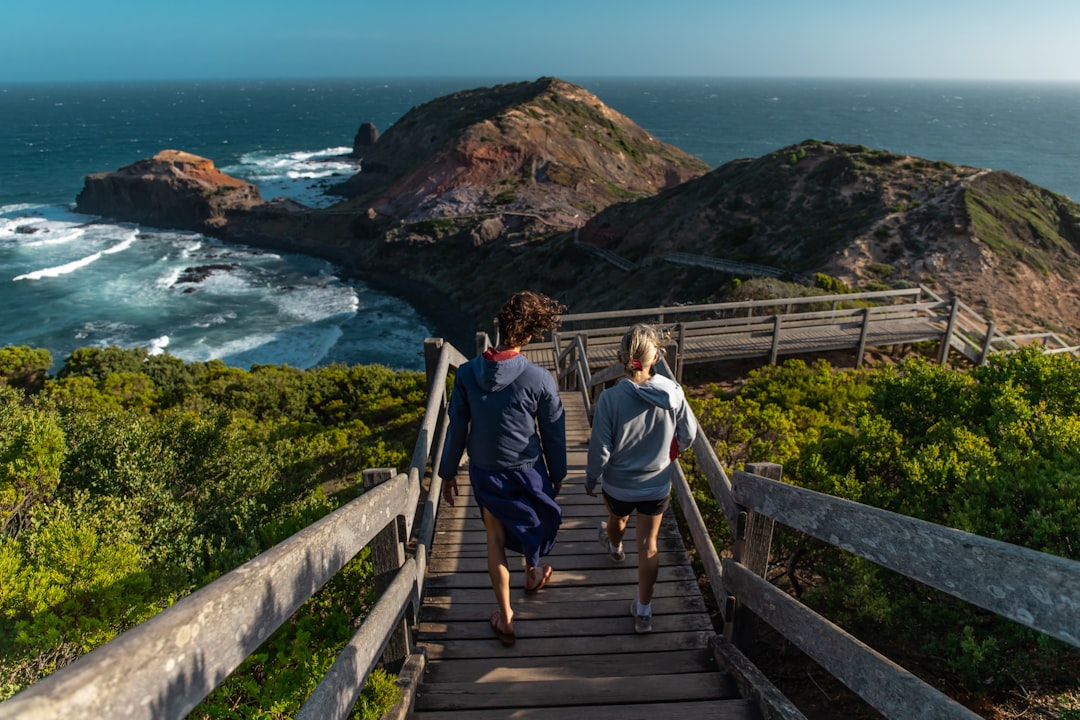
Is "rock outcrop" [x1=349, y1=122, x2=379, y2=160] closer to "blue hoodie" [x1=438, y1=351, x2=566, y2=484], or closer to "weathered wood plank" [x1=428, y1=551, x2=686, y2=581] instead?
"weathered wood plank" [x1=428, y1=551, x2=686, y2=581]

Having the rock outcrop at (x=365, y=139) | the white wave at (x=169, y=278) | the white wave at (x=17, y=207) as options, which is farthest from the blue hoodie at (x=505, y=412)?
the rock outcrop at (x=365, y=139)

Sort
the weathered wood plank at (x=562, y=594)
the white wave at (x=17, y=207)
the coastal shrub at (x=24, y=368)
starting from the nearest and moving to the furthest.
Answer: the weathered wood plank at (x=562, y=594), the coastal shrub at (x=24, y=368), the white wave at (x=17, y=207)

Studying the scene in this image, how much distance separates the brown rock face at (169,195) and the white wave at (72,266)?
24.6ft

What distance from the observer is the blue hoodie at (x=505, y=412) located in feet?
11.7

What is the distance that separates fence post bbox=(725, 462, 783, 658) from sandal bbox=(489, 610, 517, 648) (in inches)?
48.1

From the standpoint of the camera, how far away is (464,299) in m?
43.5

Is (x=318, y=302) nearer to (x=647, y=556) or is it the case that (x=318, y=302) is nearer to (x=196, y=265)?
(x=196, y=265)

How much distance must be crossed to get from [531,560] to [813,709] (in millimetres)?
1781

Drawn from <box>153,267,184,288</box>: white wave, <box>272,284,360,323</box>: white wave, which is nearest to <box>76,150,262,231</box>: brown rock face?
<box>153,267,184,288</box>: white wave

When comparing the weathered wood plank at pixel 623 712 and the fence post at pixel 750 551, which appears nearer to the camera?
the weathered wood plank at pixel 623 712

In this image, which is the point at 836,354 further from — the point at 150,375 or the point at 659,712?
the point at 150,375

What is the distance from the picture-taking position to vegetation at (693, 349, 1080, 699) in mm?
3211

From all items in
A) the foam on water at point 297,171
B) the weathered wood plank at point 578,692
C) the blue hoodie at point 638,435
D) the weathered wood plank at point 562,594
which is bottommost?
the foam on water at point 297,171

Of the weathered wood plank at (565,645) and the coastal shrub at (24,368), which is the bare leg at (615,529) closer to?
the weathered wood plank at (565,645)
